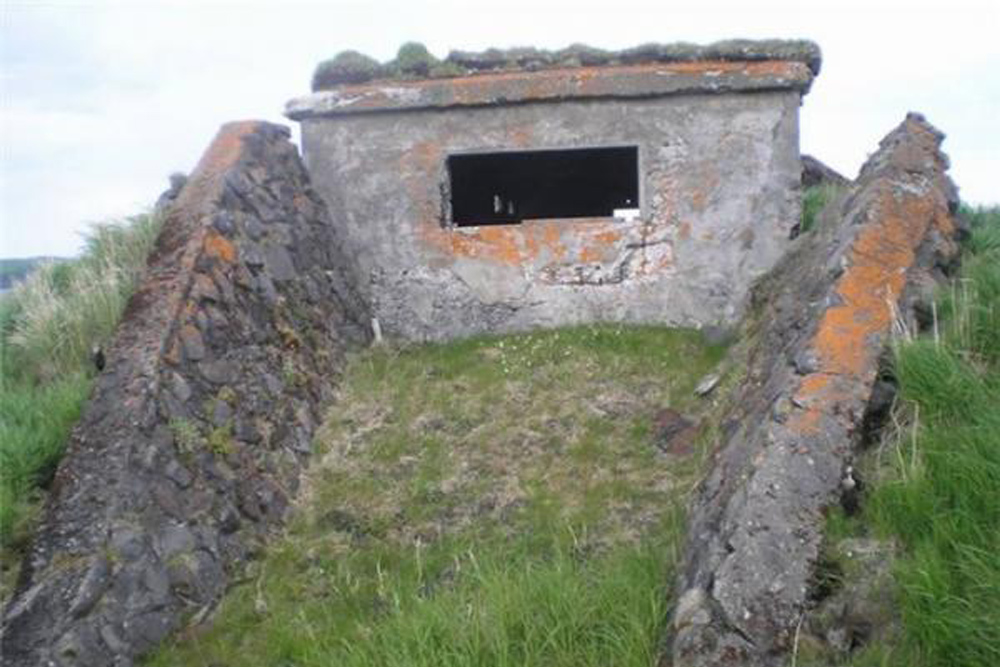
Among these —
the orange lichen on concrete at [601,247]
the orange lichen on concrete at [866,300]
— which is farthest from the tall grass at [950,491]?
the orange lichen on concrete at [601,247]

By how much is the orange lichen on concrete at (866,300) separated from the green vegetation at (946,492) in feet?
0.54

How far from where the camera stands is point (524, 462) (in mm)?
5312

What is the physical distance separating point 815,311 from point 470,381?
99.4 inches

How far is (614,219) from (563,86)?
102 centimetres

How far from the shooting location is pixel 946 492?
3.28 metres

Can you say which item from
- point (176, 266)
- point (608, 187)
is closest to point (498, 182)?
point (608, 187)

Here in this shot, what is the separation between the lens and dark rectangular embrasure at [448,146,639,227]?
10.1m

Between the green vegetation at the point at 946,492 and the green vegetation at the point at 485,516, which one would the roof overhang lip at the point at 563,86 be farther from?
the green vegetation at the point at 946,492

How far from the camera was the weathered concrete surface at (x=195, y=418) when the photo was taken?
3.94 meters

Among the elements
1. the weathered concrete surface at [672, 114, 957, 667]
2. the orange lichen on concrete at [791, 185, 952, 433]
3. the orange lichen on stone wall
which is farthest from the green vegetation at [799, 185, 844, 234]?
the orange lichen on stone wall

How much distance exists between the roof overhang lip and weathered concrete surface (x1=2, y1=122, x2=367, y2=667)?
25.8 inches

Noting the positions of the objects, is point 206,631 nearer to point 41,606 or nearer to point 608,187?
point 41,606

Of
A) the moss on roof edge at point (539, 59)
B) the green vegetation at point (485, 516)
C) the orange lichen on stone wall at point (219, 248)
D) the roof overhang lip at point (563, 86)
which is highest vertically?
the moss on roof edge at point (539, 59)

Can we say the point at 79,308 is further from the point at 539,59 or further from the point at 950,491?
the point at 950,491
